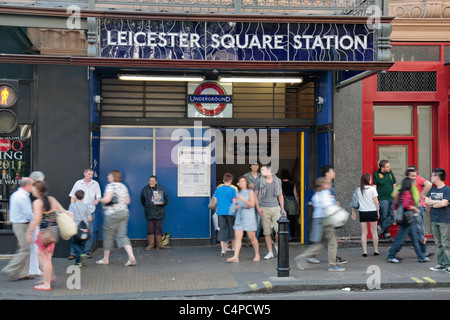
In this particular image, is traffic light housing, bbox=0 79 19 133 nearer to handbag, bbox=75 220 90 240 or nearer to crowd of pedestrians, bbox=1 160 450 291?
crowd of pedestrians, bbox=1 160 450 291

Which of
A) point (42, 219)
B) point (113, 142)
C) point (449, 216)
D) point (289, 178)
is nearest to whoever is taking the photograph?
point (42, 219)

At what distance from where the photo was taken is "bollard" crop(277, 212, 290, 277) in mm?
8797

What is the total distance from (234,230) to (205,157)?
2.05 meters

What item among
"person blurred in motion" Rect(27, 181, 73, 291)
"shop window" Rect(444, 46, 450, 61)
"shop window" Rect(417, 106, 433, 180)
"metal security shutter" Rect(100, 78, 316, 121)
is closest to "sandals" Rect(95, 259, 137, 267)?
"person blurred in motion" Rect(27, 181, 73, 291)

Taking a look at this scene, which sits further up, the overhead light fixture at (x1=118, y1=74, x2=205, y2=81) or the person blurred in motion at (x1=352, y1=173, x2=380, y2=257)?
the overhead light fixture at (x1=118, y1=74, x2=205, y2=81)

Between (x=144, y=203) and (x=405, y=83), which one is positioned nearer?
(x=144, y=203)

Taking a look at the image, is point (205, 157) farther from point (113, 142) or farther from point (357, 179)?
point (357, 179)

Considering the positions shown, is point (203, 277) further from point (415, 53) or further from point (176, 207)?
point (415, 53)

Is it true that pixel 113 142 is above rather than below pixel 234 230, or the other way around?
above

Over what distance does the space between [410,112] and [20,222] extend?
359 inches

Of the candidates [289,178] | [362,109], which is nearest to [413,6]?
[362,109]

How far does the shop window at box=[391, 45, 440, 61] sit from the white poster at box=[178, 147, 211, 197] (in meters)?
5.02

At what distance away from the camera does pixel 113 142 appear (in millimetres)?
12016

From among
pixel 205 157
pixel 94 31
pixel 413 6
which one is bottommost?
pixel 205 157
